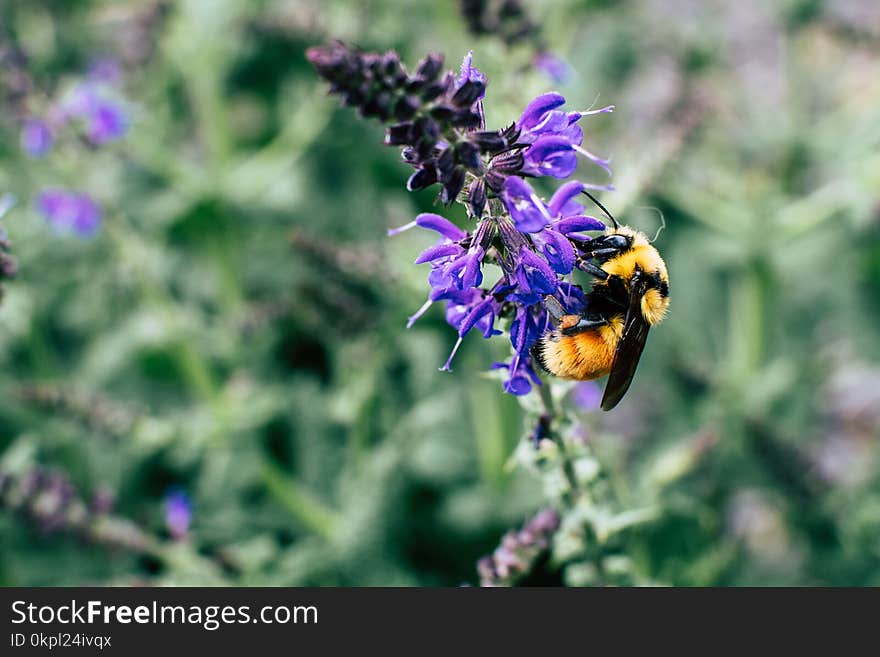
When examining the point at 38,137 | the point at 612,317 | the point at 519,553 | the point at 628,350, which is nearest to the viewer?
the point at 628,350

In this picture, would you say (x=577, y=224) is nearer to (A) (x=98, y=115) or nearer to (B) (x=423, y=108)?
(B) (x=423, y=108)

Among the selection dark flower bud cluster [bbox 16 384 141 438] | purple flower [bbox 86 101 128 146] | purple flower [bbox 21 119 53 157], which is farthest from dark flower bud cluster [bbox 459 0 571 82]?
dark flower bud cluster [bbox 16 384 141 438]

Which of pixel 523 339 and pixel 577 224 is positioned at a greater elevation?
pixel 577 224

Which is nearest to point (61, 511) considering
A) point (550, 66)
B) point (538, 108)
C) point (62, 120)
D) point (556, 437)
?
point (62, 120)

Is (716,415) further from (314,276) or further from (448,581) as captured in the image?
(314,276)

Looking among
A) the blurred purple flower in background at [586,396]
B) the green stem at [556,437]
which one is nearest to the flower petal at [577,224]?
the green stem at [556,437]

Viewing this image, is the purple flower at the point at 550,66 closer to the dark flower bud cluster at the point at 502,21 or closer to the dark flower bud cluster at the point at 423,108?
the dark flower bud cluster at the point at 502,21

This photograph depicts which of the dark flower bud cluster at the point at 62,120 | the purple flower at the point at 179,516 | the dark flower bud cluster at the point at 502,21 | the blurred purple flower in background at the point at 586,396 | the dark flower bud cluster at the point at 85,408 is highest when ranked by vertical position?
the dark flower bud cluster at the point at 62,120
